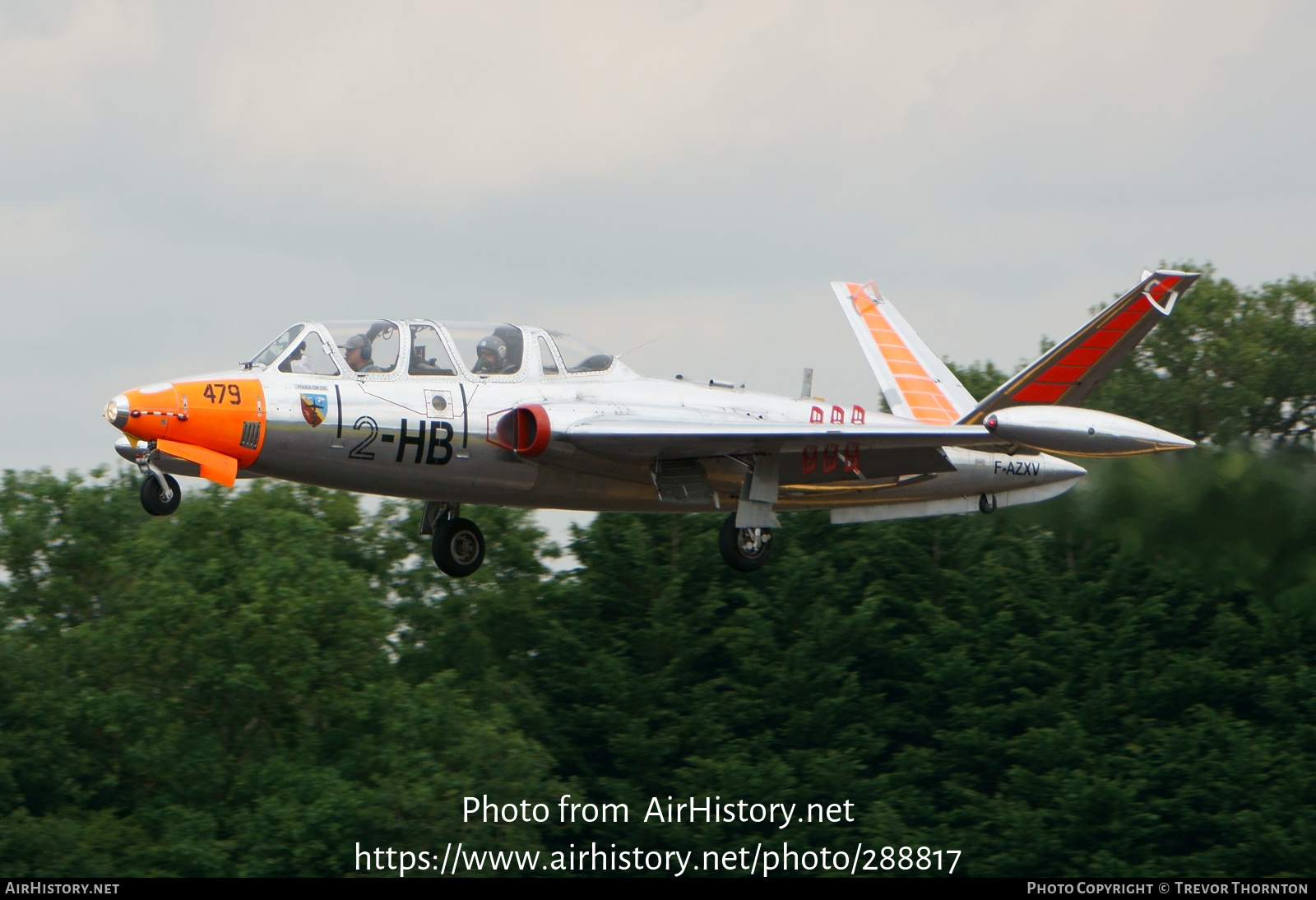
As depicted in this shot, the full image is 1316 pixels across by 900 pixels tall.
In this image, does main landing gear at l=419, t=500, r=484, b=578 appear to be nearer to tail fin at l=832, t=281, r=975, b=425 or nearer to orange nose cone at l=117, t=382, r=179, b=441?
orange nose cone at l=117, t=382, r=179, b=441

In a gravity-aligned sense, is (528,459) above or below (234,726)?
above

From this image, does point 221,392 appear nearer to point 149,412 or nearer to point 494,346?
point 149,412

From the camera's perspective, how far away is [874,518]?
24.5 m

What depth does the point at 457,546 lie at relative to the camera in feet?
71.9

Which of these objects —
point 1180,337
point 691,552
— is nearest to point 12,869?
point 691,552

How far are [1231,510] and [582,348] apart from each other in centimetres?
1441

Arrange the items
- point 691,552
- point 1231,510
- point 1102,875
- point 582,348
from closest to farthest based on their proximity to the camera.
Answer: point 582,348 < point 1231,510 < point 1102,875 < point 691,552

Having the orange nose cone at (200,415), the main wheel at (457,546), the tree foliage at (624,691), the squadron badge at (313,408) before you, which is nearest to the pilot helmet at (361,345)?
the squadron badge at (313,408)

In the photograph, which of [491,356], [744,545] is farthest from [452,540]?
[744,545]

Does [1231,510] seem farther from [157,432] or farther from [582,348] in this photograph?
[157,432]

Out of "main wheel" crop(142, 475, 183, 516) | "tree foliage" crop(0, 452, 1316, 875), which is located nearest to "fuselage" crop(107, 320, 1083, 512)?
"main wheel" crop(142, 475, 183, 516)

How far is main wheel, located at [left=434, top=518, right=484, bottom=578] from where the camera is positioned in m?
21.8

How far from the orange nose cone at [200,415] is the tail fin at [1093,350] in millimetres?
9308

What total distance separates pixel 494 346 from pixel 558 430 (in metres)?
1.41
